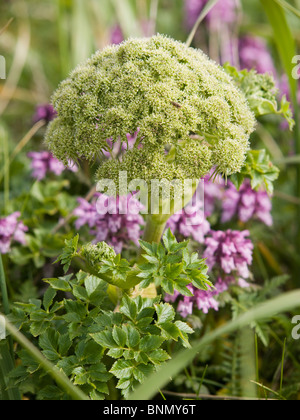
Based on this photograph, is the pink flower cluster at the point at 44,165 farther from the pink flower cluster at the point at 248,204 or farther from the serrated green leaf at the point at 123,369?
the serrated green leaf at the point at 123,369

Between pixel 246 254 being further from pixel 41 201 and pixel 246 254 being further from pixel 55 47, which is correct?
pixel 55 47

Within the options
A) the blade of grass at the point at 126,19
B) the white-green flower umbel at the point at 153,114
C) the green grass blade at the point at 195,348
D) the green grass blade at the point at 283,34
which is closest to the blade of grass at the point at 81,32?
the blade of grass at the point at 126,19

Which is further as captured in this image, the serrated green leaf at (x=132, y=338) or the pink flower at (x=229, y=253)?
the pink flower at (x=229, y=253)

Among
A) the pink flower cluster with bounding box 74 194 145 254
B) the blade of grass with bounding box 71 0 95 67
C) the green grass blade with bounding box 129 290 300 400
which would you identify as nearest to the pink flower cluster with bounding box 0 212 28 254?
the pink flower cluster with bounding box 74 194 145 254

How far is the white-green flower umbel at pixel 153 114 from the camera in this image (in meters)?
1.32

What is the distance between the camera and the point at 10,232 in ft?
6.51

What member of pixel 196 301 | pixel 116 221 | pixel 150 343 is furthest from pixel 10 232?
pixel 150 343

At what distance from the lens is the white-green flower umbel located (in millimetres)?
1319

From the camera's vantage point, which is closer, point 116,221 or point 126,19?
point 116,221

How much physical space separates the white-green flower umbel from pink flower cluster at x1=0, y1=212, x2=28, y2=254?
0.69 metres

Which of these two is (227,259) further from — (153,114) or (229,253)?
(153,114)

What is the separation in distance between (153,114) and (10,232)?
3.30 ft

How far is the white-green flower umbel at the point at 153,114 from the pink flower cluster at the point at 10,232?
27.1 inches

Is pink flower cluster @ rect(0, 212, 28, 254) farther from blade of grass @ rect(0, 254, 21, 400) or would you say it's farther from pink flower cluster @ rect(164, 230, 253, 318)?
pink flower cluster @ rect(164, 230, 253, 318)
